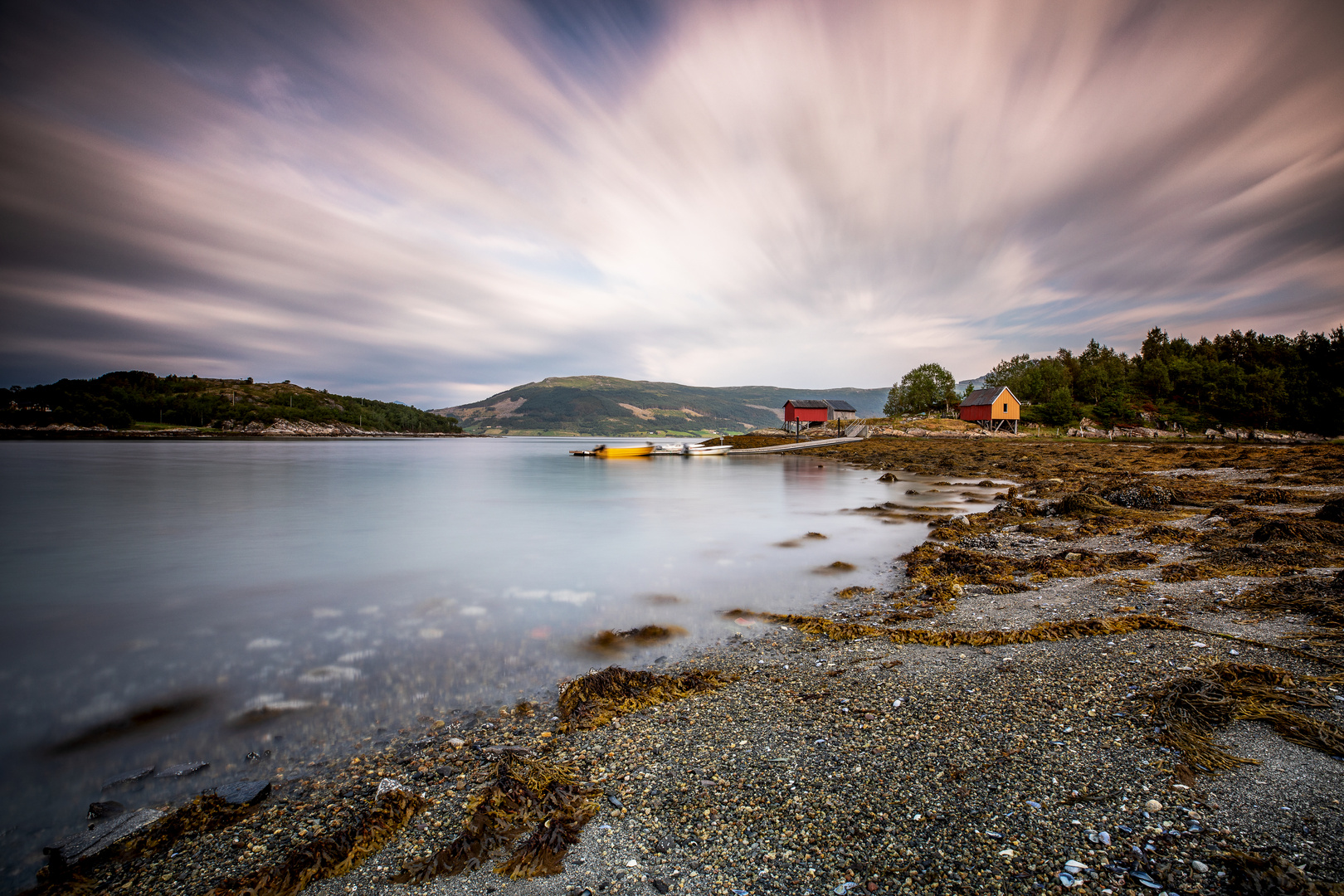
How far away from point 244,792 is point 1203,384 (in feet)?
319

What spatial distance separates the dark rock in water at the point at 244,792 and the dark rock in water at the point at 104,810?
1.89 ft

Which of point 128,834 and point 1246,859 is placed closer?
point 1246,859

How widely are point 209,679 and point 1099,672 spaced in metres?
9.63

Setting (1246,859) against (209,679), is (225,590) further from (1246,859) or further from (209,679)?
(1246,859)

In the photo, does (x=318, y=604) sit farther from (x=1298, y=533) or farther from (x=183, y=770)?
(x=1298, y=533)

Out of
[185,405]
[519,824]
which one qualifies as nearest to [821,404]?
[519,824]

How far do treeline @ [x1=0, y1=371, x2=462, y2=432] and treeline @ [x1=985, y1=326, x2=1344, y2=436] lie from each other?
168 m

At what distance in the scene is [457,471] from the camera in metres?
42.8

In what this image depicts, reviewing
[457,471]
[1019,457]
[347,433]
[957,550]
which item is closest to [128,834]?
[957,550]

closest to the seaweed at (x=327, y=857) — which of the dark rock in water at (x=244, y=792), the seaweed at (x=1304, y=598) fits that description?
the dark rock in water at (x=244, y=792)

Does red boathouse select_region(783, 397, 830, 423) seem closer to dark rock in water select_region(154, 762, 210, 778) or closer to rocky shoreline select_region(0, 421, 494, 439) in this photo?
dark rock in water select_region(154, 762, 210, 778)

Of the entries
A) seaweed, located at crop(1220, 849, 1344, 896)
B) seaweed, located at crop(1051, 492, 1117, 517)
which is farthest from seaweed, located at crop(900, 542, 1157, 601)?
seaweed, located at crop(1220, 849, 1344, 896)

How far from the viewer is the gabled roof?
6919 centimetres

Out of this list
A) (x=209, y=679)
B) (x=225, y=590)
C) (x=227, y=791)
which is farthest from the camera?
(x=225, y=590)
